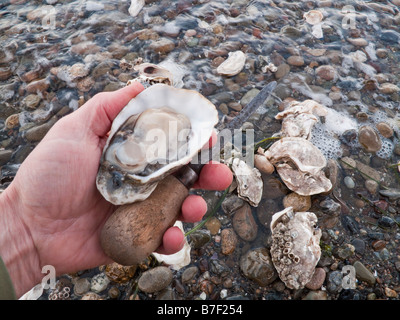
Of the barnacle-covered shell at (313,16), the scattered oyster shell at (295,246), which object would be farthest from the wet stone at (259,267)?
the barnacle-covered shell at (313,16)

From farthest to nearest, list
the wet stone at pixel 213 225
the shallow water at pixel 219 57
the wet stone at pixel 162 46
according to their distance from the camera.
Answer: the wet stone at pixel 162 46
the shallow water at pixel 219 57
the wet stone at pixel 213 225

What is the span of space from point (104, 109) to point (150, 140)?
46 cm

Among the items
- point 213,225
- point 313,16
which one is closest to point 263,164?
point 213,225

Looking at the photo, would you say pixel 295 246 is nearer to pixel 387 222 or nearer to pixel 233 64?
pixel 387 222

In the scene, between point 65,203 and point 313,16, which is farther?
point 313,16

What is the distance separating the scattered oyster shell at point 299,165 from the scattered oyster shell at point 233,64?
1435 mm

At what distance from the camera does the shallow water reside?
376cm

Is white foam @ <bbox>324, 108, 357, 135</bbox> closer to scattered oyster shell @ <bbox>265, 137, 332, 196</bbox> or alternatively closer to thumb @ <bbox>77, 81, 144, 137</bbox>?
scattered oyster shell @ <bbox>265, 137, 332, 196</bbox>

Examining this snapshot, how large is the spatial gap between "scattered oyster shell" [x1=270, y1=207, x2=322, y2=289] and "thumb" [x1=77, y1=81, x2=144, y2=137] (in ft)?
5.69

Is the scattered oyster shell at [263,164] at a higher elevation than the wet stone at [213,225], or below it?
higher

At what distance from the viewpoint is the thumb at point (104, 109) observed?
234 cm

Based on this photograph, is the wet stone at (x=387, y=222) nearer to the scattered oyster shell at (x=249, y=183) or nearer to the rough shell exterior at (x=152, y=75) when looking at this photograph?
the scattered oyster shell at (x=249, y=183)

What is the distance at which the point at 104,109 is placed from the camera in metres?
2.34

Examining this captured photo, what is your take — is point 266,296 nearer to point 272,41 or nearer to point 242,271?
point 242,271
